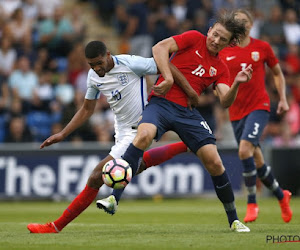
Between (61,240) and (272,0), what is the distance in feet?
50.7

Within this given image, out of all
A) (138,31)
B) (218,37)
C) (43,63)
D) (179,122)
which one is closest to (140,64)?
(179,122)

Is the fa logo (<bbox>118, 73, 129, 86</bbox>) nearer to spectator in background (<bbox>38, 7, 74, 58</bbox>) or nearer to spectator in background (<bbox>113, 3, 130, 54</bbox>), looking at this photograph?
spectator in background (<bbox>38, 7, 74, 58</bbox>)

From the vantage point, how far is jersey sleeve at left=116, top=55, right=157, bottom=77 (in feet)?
27.6

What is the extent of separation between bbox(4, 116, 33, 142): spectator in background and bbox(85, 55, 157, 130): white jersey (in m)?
8.30

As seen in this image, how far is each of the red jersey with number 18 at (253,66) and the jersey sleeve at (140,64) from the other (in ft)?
8.73

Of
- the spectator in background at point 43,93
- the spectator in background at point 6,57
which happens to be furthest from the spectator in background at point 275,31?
the spectator in background at point 6,57

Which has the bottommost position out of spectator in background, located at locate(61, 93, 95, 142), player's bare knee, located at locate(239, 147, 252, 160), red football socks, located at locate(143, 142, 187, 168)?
spectator in background, located at locate(61, 93, 95, 142)

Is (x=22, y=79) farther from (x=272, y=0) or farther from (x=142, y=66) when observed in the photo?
(x=142, y=66)

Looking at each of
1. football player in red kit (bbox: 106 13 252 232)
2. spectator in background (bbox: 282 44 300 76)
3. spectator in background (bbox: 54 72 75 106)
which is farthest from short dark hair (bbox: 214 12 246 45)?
spectator in background (bbox: 282 44 300 76)

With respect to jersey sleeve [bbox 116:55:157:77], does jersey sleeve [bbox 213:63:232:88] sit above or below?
below

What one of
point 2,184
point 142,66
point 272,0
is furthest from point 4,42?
point 142,66

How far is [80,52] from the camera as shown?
18.6m

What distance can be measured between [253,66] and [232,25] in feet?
8.59

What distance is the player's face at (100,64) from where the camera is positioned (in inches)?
320
